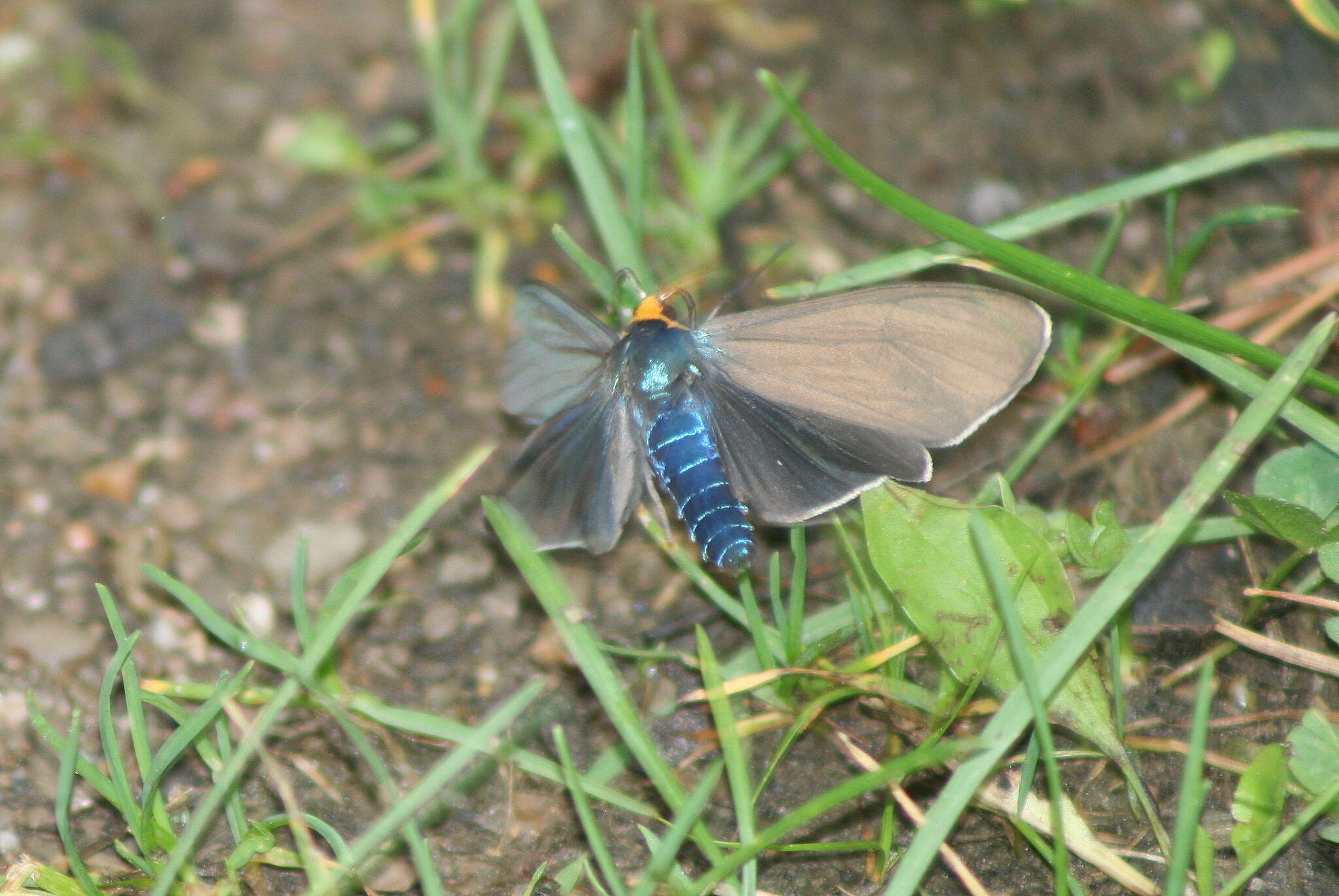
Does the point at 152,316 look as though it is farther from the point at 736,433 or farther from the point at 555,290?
the point at 736,433

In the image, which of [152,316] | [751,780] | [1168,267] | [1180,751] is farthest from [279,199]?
[1180,751]

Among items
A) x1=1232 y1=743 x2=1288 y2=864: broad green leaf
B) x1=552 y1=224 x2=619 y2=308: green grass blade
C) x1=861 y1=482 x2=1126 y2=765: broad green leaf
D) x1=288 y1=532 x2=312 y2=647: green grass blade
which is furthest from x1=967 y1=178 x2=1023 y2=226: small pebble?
x1=288 y1=532 x2=312 y2=647: green grass blade

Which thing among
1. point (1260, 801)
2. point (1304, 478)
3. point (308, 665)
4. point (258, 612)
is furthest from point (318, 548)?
point (1304, 478)

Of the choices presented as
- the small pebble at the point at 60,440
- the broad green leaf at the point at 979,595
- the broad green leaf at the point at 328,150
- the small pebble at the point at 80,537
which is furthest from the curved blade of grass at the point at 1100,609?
the broad green leaf at the point at 328,150

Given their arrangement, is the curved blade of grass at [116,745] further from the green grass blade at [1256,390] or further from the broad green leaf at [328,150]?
the green grass blade at [1256,390]

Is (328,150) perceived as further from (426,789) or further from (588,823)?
(588,823)

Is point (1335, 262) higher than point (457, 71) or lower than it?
lower

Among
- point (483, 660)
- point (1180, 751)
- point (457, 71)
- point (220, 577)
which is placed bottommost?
point (1180, 751)

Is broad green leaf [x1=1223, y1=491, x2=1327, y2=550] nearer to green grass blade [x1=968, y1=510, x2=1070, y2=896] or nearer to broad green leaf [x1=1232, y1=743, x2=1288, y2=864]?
broad green leaf [x1=1232, y1=743, x2=1288, y2=864]
